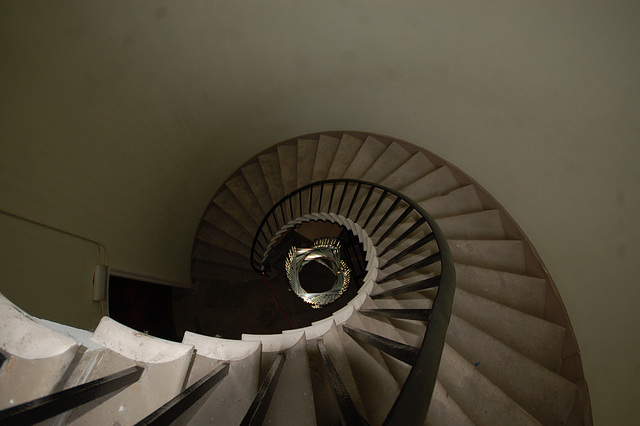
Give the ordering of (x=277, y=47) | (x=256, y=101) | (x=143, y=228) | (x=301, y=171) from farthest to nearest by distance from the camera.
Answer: (x=301, y=171) < (x=256, y=101) < (x=143, y=228) < (x=277, y=47)

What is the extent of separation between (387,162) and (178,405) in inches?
184

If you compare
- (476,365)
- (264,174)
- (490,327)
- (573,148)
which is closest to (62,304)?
(264,174)

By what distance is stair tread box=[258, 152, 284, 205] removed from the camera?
560 cm

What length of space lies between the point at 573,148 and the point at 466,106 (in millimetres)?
1438

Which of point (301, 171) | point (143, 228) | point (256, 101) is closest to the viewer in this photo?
point (143, 228)

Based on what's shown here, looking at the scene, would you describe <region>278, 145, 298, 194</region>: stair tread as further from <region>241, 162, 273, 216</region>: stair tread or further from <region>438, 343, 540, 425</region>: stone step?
Answer: <region>438, 343, 540, 425</region>: stone step

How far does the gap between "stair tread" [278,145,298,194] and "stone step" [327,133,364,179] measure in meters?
0.82

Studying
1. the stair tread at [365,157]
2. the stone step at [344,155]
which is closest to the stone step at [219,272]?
the stone step at [344,155]

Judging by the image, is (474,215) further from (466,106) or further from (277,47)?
(277,47)

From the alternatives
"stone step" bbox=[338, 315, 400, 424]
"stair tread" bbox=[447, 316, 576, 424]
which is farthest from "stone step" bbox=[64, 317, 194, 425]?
"stair tread" bbox=[447, 316, 576, 424]

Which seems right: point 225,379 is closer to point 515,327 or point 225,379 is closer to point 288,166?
point 515,327

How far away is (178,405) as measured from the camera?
117 centimetres

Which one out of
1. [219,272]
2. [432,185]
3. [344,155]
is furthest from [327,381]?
[219,272]

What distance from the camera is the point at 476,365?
2.84 meters
